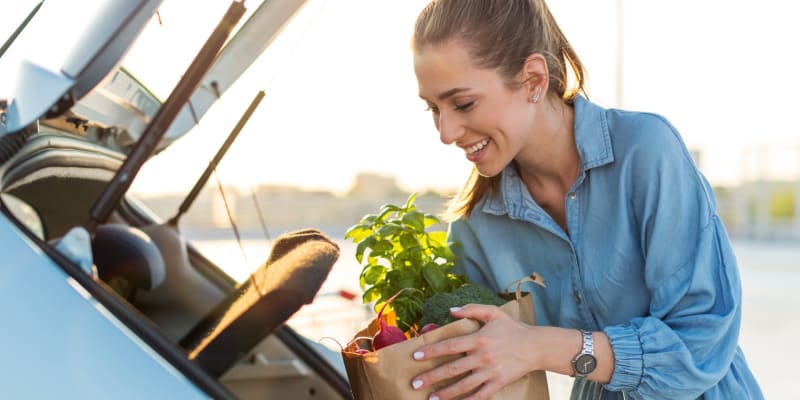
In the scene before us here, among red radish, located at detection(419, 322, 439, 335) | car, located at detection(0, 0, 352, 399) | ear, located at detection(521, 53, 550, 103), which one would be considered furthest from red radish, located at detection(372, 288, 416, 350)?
ear, located at detection(521, 53, 550, 103)

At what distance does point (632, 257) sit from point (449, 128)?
409 mm

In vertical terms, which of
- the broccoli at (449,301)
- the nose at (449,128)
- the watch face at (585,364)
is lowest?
the watch face at (585,364)

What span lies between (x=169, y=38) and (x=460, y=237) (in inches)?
28.1

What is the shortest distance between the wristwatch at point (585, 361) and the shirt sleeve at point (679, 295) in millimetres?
43

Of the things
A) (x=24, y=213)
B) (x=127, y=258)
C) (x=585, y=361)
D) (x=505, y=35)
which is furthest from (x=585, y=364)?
(x=127, y=258)

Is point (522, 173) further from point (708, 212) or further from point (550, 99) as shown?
point (708, 212)

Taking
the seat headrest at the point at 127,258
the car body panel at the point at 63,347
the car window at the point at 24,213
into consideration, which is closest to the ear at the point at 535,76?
the car body panel at the point at 63,347

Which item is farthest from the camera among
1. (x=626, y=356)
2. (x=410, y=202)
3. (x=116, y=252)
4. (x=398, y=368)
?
(x=116, y=252)

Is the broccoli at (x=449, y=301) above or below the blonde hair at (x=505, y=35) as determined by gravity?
below

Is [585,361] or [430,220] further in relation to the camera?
[430,220]

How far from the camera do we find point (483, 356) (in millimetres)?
1202

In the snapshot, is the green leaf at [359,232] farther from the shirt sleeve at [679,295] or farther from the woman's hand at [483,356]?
the shirt sleeve at [679,295]

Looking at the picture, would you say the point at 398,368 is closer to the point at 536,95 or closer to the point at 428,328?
the point at 428,328

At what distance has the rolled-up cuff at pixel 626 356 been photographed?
51.0 inches
